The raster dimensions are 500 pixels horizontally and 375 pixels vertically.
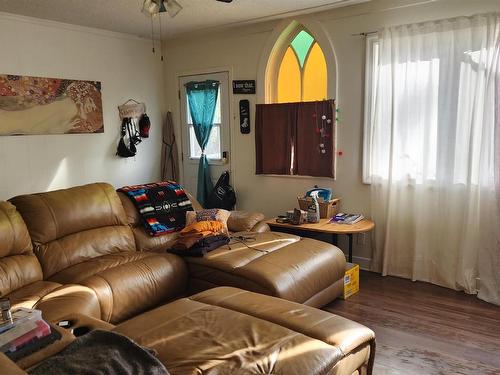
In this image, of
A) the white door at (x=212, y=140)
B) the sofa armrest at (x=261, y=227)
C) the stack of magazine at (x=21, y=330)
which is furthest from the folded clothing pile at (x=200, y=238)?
the white door at (x=212, y=140)

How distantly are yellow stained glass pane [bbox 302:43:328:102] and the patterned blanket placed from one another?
1.68 metres

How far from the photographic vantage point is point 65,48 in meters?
4.54

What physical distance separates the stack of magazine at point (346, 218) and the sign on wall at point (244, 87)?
1.71 metres

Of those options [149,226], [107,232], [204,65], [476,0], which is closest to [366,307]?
[149,226]

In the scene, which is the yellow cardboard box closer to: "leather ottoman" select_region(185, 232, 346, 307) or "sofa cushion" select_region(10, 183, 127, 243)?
"leather ottoman" select_region(185, 232, 346, 307)

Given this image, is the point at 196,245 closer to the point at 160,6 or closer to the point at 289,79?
the point at 160,6

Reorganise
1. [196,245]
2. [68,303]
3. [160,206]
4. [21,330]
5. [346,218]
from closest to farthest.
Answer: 1. [21,330]
2. [68,303]
3. [196,245]
4. [160,206]
5. [346,218]

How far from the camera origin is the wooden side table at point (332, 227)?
3.69 metres

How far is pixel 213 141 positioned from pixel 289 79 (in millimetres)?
1236

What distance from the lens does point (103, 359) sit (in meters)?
1.58

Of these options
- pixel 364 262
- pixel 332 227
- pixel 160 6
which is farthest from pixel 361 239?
pixel 160 6

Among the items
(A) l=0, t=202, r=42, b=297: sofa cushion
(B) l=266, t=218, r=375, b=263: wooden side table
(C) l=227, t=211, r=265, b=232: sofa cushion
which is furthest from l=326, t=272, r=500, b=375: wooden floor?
(A) l=0, t=202, r=42, b=297: sofa cushion

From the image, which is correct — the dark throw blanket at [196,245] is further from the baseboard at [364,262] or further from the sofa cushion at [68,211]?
the baseboard at [364,262]

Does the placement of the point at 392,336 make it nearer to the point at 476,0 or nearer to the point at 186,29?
the point at 476,0
